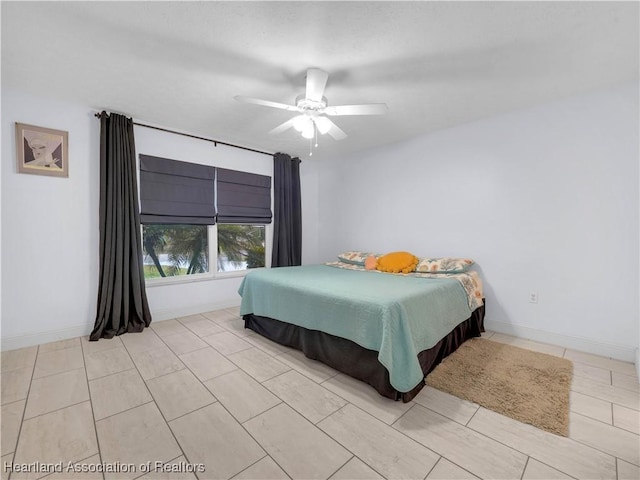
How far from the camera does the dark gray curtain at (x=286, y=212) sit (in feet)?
14.6

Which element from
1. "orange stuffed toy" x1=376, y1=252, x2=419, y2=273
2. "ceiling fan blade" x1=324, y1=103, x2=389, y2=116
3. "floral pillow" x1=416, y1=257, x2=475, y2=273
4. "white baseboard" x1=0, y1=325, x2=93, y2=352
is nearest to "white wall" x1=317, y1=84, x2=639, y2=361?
"floral pillow" x1=416, y1=257, x2=475, y2=273

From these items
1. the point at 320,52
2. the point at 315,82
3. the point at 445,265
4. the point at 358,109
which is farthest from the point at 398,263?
the point at 320,52

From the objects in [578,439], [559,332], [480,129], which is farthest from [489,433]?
[480,129]

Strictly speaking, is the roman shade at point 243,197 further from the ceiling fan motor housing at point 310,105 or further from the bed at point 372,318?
the ceiling fan motor housing at point 310,105

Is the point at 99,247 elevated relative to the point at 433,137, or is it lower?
lower

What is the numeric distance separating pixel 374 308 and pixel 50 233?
3206mm

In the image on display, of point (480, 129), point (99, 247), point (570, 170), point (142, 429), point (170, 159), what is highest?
point (480, 129)

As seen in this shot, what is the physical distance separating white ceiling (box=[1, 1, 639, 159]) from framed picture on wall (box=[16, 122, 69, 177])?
0.36 metres

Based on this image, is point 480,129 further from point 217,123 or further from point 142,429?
point 142,429

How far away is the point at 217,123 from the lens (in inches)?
131

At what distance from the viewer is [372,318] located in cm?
194

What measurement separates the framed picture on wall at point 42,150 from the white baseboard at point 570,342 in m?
4.83

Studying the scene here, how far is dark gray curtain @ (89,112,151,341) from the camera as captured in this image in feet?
9.54

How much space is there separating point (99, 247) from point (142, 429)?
2.14m
